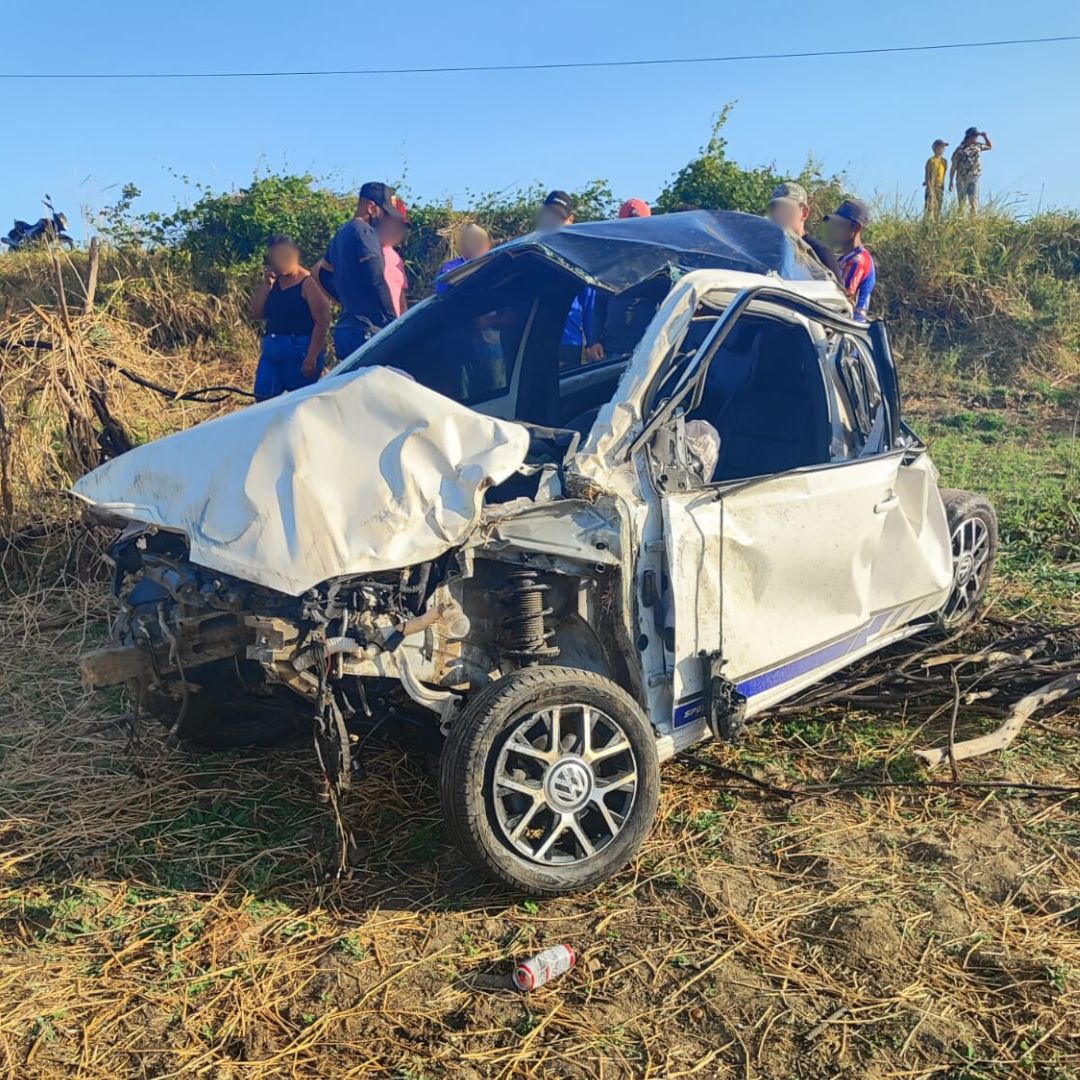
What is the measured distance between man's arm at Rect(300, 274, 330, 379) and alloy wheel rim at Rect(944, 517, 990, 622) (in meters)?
4.20

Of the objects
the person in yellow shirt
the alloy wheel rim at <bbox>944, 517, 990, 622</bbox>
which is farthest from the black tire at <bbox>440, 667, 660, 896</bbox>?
the person in yellow shirt

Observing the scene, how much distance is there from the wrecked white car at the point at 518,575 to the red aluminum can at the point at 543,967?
0.26 meters

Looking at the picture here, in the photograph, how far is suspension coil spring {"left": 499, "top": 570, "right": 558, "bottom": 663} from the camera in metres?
3.36

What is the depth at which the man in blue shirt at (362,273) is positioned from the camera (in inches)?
255

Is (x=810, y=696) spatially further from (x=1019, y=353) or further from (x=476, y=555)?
(x=1019, y=353)

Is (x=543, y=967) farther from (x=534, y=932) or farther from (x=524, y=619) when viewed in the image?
(x=524, y=619)

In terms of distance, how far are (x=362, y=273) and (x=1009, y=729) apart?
472cm

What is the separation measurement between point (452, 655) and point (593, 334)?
9.76 ft

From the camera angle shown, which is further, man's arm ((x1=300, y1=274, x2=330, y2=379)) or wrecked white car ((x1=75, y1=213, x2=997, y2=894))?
man's arm ((x1=300, y1=274, x2=330, y2=379))

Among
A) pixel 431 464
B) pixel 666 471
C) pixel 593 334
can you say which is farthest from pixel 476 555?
pixel 593 334

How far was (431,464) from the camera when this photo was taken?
10.6 feet

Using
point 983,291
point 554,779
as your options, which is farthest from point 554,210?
point 983,291

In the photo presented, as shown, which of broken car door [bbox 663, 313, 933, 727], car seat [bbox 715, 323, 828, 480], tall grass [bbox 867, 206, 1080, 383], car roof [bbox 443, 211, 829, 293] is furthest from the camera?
tall grass [bbox 867, 206, 1080, 383]

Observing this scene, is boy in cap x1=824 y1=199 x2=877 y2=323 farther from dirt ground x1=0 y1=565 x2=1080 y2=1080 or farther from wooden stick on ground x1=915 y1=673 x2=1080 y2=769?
dirt ground x1=0 y1=565 x2=1080 y2=1080
